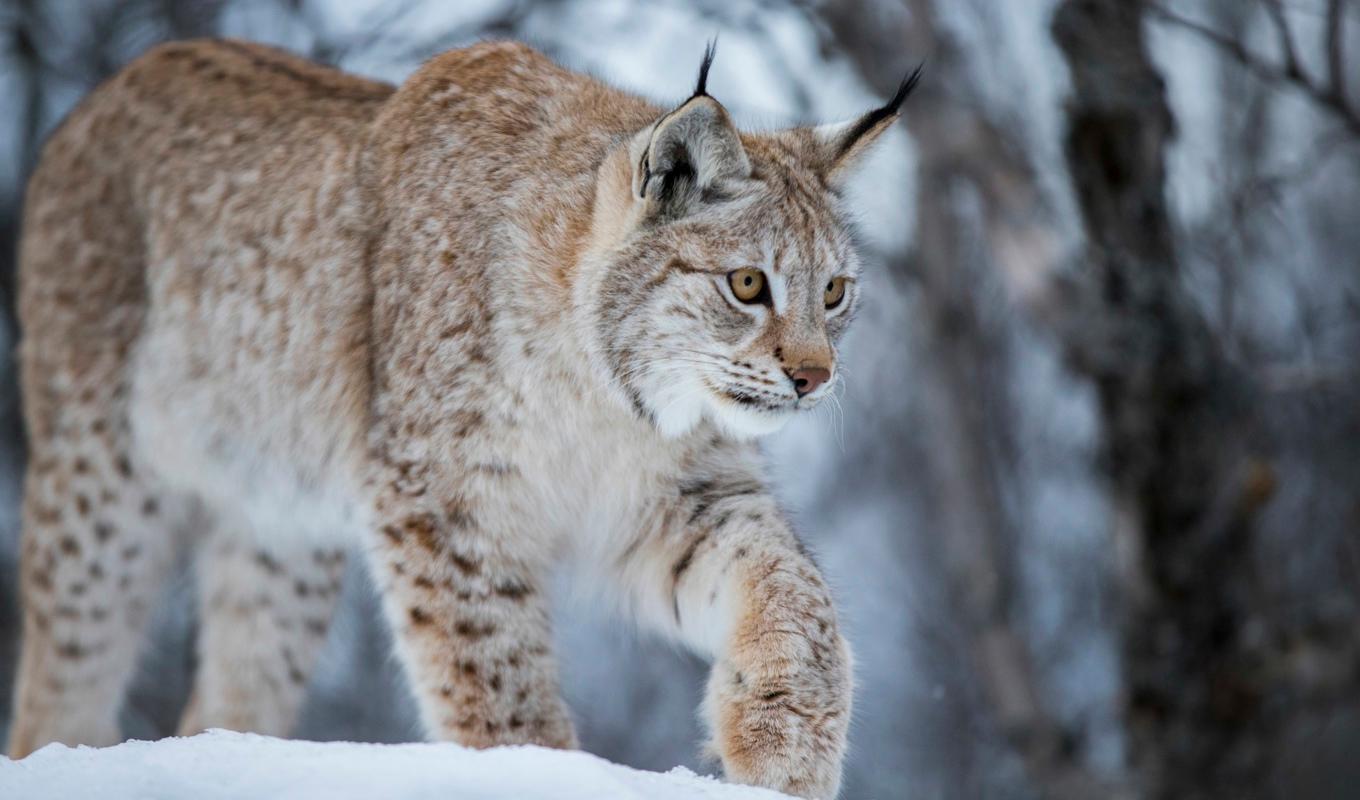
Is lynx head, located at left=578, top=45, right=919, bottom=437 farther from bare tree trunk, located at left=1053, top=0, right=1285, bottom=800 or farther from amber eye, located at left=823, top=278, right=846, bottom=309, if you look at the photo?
bare tree trunk, located at left=1053, top=0, right=1285, bottom=800

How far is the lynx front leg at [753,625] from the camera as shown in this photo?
3.71 meters

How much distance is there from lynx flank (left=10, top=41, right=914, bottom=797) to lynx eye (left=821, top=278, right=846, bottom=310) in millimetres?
22

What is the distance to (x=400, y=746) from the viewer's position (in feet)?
9.50

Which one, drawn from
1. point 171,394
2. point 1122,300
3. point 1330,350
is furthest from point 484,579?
point 1330,350

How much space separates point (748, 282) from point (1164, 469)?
3801mm

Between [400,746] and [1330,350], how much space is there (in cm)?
919

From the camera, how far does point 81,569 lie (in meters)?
5.45

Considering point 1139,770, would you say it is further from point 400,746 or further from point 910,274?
point 400,746

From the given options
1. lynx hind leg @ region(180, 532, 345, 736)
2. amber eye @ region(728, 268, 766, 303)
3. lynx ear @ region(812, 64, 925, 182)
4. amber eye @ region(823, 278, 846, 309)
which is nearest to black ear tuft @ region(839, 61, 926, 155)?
lynx ear @ region(812, 64, 925, 182)

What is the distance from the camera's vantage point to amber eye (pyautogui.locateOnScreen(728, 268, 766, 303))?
158 inches

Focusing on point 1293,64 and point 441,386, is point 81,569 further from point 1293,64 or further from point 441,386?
point 1293,64

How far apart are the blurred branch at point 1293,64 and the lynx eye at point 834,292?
1.79 m

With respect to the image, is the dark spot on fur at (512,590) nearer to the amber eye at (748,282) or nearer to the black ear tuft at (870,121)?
the amber eye at (748,282)

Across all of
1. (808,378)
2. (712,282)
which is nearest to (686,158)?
(712,282)
